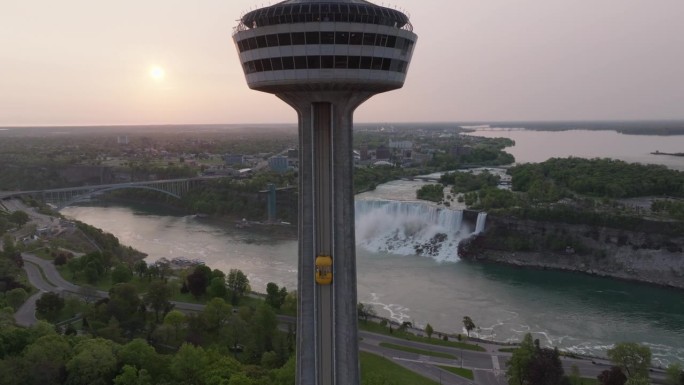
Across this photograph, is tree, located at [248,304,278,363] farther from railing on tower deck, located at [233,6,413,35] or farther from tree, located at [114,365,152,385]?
railing on tower deck, located at [233,6,413,35]

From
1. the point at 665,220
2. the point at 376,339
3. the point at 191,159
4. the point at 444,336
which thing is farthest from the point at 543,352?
the point at 191,159

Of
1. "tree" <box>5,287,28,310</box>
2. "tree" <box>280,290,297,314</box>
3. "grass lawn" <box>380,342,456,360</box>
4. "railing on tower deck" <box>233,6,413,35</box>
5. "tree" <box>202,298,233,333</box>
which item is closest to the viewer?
"railing on tower deck" <box>233,6,413,35</box>

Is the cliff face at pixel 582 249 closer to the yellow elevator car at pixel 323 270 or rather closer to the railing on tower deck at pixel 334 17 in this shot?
the yellow elevator car at pixel 323 270

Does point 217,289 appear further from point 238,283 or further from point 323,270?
point 323,270

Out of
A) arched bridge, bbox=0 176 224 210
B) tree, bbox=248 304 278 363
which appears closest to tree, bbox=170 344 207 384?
tree, bbox=248 304 278 363

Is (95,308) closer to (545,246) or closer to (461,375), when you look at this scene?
(461,375)

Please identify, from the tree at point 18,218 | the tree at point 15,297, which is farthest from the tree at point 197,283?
the tree at point 18,218
